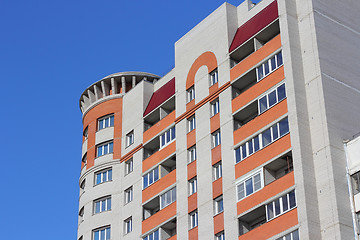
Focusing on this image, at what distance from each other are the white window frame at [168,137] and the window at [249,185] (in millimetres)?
13503

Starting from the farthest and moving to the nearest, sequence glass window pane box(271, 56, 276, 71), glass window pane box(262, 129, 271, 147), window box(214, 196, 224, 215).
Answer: window box(214, 196, 224, 215)
glass window pane box(271, 56, 276, 71)
glass window pane box(262, 129, 271, 147)

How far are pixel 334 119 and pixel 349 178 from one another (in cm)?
494

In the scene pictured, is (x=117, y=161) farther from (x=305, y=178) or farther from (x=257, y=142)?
(x=305, y=178)

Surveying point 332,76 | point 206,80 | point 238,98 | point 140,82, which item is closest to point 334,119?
point 332,76

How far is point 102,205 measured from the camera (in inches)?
3125

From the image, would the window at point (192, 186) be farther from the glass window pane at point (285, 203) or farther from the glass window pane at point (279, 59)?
the glass window pane at point (279, 59)

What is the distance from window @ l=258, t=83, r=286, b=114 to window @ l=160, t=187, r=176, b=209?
42.4 feet

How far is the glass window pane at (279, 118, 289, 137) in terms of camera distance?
60350 millimetres

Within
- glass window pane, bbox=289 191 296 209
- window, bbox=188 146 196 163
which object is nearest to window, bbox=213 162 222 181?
window, bbox=188 146 196 163

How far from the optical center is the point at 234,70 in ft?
224

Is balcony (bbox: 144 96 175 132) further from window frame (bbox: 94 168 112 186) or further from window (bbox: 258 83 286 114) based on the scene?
window (bbox: 258 83 286 114)

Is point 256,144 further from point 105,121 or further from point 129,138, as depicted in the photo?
point 105,121

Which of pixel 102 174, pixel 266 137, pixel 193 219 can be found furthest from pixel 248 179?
pixel 102 174

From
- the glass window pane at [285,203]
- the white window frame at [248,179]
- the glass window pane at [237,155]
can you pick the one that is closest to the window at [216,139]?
the glass window pane at [237,155]
